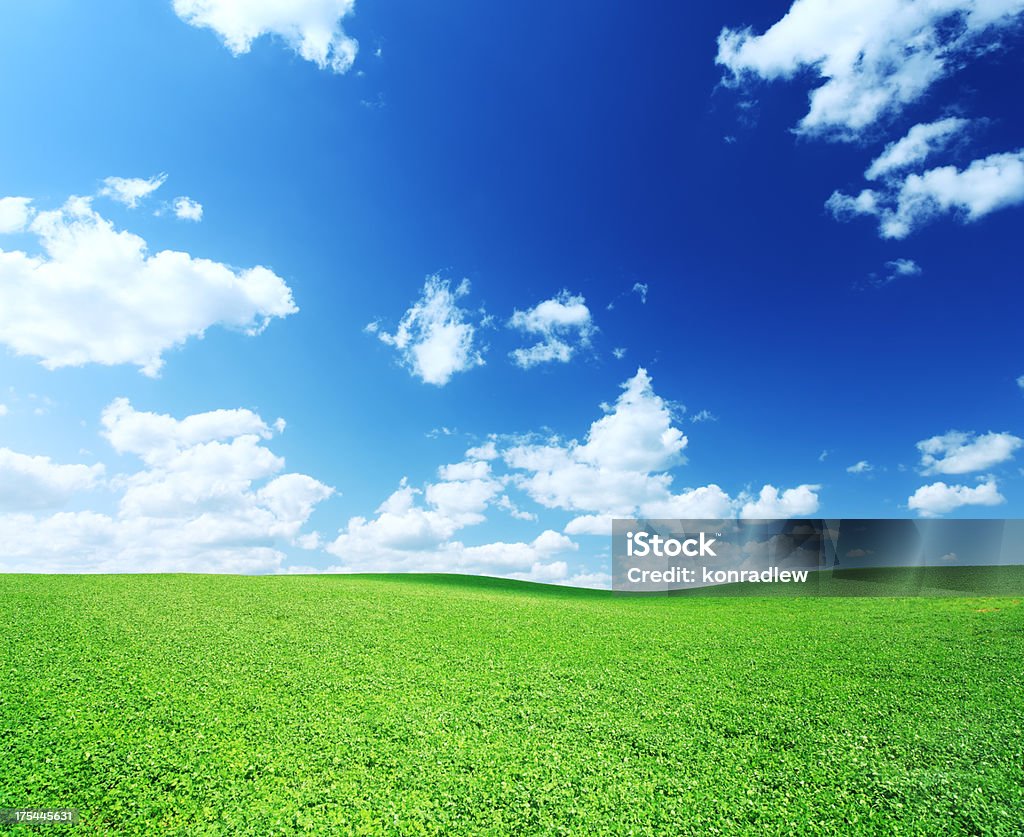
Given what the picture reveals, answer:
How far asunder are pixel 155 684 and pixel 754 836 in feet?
22.5

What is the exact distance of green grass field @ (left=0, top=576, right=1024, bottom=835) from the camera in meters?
5.32

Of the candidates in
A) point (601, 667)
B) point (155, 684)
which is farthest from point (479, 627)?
point (155, 684)

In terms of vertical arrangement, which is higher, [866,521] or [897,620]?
[866,521]

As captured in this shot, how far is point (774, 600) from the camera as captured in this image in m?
18.3

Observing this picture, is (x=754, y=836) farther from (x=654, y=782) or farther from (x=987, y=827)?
(x=987, y=827)

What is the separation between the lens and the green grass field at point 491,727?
209 inches

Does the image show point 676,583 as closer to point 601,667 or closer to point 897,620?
point 897,620

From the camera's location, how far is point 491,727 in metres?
6.74

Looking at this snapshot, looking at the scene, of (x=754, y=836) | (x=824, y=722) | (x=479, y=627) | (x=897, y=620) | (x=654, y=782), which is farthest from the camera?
(x=897, y=620)

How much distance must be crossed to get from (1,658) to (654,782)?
857 cm

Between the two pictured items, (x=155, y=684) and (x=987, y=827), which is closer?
(x=987, y=827)

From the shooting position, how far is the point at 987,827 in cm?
524

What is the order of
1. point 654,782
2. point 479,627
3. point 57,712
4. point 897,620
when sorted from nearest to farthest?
1. point 654,782
2. point 57,712
3. point 479,627
4. point 897,620

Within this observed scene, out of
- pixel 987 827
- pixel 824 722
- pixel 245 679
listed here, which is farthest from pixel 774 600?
pixel 245 679
